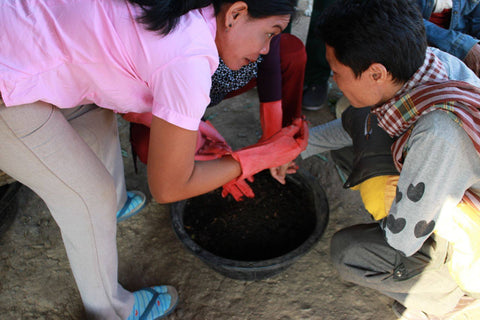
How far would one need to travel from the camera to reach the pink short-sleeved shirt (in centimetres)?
83

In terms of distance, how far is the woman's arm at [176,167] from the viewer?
89 cm

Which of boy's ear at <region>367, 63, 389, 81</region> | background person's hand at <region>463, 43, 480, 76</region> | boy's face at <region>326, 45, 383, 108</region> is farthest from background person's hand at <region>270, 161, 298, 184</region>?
background person's hand at <region>463, 43, 480, 76</region>

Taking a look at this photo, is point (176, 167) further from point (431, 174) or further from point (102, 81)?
point (431, 174)

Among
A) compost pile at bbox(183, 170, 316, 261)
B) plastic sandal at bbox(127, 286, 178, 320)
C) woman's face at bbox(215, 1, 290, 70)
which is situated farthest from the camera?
compost pile at bbox(183, 170, 316, 261)

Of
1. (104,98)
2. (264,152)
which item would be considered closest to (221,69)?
(264,152)

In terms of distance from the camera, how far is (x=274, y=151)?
1.39 m

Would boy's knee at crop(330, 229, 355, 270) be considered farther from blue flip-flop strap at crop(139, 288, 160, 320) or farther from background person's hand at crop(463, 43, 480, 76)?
background person's hand at crop(463, 43, 480, 76)

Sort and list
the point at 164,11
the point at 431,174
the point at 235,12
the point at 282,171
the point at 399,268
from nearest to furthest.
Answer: the point at 164,11, the point at 235,12, the point at 431,174, the point at 399,268, the point at 282,171

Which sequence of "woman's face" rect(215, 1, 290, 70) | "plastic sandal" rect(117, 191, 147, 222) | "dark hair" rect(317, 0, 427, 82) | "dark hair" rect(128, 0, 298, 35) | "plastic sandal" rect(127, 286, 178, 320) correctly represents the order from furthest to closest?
"plastic sandal" rect(117, 191, 147, 222), "plastic sandal" rect(127, 286, 178, 320), "dark hair" rect(317, 0, 427, 82), "woman's face" rect(215, 1, 290, 70), "dark hair" rect(128, 0, 298, 35)

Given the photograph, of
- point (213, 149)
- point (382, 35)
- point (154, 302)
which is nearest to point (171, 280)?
point (154, 302)

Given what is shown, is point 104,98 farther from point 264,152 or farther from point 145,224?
point 145,224

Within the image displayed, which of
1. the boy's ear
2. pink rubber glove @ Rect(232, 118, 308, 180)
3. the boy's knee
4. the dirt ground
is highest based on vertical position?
the boy's ear

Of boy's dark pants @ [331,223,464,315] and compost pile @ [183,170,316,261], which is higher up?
boy's dark pants @ [331,223,464,315]

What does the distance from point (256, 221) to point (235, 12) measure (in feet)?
3.38
